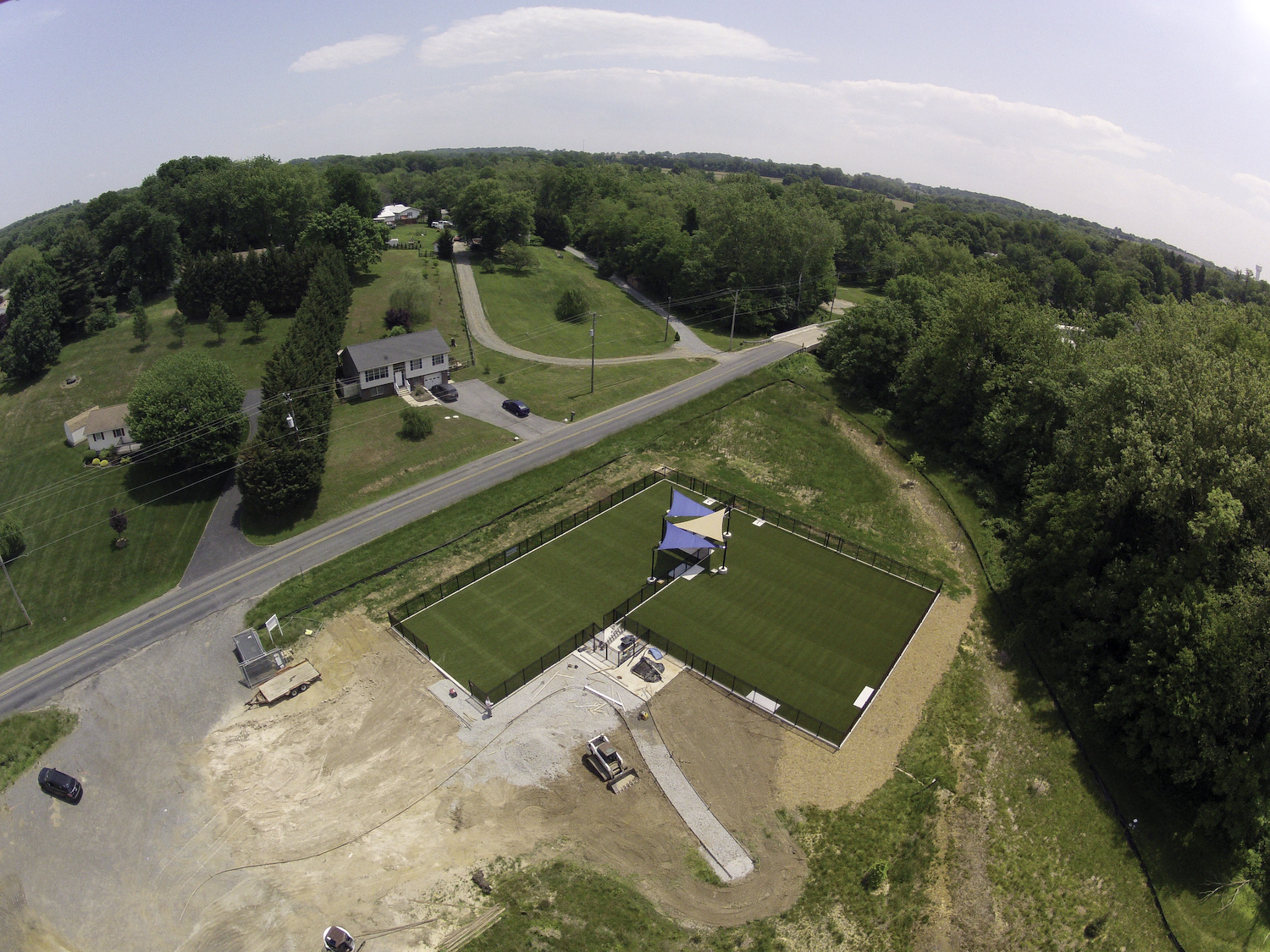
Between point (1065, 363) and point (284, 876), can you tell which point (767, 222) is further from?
point (284, 876)

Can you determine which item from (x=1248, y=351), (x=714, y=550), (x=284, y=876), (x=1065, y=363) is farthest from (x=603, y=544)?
(x=1248, y=351)

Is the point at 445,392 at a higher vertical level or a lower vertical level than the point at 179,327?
lower

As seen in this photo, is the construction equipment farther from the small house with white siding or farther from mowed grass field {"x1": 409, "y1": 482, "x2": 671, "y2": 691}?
the small house with white siding

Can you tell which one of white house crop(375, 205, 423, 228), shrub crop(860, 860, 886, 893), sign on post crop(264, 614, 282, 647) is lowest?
sign on post crop(264, 614, 282, 647)

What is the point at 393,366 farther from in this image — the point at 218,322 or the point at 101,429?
the point at 101,429

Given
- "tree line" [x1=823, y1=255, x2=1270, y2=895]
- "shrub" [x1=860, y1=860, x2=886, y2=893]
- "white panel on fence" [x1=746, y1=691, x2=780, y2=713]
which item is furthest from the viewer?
"white panel on fence" [x1=746, y1=691, x2=780, y2=713]

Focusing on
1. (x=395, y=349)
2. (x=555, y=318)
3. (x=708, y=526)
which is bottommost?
(x=708, y=526)

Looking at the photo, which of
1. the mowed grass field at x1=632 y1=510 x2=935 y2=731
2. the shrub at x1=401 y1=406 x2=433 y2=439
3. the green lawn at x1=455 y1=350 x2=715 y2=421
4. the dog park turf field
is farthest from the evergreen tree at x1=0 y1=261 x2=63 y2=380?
the mowed grass field at x1=632 y1=510 x2=935 y2=731

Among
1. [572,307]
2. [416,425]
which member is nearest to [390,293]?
[572,307]
